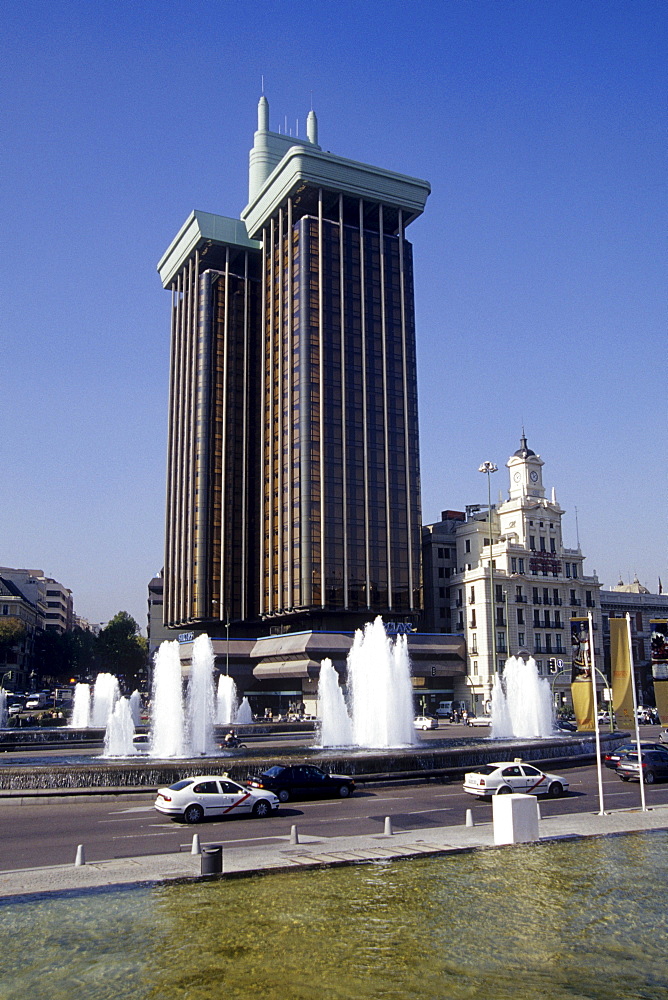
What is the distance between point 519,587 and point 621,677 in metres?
81.7

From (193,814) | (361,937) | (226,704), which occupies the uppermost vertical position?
(226,704)

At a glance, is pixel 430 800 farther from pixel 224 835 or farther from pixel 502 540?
pixel 502 540

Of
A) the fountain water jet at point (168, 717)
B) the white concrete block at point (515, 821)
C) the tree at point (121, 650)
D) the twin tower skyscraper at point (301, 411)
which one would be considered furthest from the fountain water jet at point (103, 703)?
the tree at point (121, 650)

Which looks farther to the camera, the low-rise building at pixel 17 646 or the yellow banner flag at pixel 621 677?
the low-rise building at pixel 17 646

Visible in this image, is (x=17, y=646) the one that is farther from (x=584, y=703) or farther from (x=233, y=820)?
(x=584, y=703)

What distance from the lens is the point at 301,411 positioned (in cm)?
10812

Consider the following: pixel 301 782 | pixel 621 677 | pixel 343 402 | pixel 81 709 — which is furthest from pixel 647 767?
pixel 343 402

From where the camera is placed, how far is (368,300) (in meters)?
115

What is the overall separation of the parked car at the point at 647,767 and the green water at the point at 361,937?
1832 centimetres

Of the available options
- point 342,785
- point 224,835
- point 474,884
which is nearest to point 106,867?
point 224,835

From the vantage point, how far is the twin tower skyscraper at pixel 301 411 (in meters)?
107

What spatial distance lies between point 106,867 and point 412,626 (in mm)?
90812

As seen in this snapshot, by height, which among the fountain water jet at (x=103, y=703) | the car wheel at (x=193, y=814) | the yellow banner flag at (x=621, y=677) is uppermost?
the yellow banner flag at (x=621, y=677)

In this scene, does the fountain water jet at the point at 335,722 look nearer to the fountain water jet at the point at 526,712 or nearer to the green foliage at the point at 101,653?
the fountain water jet at the point at 526,712
